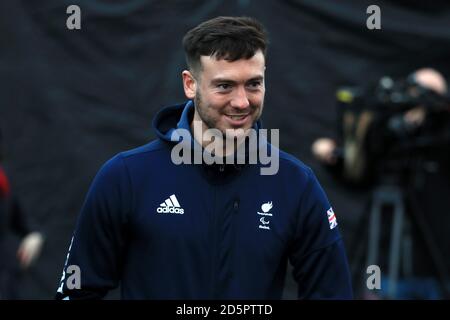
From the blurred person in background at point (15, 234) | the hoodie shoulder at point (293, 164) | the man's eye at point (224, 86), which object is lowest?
the blurred person in background at point (15, 234)

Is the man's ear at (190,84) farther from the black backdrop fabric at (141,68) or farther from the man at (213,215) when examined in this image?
the black backdrop fabric at (141,68)

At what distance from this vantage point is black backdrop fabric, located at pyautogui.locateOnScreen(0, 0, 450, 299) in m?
6.02

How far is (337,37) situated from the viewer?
19.9 ft

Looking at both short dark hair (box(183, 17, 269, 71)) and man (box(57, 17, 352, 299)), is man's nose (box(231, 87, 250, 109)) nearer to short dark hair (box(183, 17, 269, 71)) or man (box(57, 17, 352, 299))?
man (box(57, 17, 352, 299))

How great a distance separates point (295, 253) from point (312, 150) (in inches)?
121

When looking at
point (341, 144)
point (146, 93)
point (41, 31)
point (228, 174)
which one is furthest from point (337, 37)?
point (228, 174)

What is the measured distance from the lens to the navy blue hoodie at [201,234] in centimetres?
297

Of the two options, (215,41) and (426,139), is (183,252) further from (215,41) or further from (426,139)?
(426,139)

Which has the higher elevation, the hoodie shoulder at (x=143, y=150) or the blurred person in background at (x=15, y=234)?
the hoodie shoulder at (x=143, y=150)

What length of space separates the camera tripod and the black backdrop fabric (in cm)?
Result: 31

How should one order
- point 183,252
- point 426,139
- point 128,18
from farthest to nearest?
point 128,18 < point 426,139 < point 183,252

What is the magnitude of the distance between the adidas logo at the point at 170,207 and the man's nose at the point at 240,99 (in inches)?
14.9

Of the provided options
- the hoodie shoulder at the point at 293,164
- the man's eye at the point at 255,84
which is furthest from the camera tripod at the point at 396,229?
the man's eye at the point at 255,84

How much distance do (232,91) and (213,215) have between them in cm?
42
